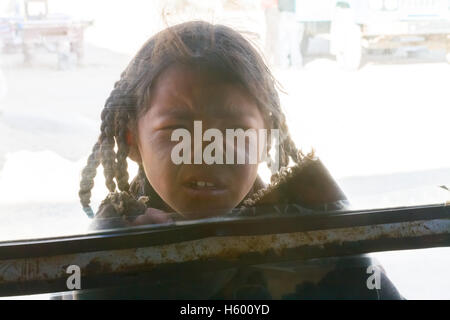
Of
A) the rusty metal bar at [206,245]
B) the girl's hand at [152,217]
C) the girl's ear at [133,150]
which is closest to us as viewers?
the rusty metal bar at [206,245]

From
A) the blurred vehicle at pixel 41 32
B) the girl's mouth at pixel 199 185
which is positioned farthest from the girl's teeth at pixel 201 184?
the blurred vehicle at pixel 41 32

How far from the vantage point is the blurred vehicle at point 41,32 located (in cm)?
104

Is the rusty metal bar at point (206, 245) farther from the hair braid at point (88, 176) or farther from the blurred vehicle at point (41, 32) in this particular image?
the blurred vehicle at point (41, 32)

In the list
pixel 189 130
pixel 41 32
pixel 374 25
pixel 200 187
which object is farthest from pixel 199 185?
pixel 374 25

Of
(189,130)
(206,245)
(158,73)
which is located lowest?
(206,245)

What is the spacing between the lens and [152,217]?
1.10 m

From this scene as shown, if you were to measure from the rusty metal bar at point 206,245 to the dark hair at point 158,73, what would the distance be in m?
0.14

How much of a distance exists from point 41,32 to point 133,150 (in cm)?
29

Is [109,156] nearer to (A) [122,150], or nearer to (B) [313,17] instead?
(A) [122,150]

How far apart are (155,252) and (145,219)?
0.34ft

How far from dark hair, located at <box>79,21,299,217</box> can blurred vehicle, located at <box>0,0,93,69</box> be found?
0.37 ft

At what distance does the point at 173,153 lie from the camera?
1139 mm

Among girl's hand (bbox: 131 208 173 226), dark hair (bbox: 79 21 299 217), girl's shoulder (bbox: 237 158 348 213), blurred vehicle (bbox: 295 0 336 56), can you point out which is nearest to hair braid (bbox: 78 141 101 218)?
dark hair (bbox: 79 21 299 217)
